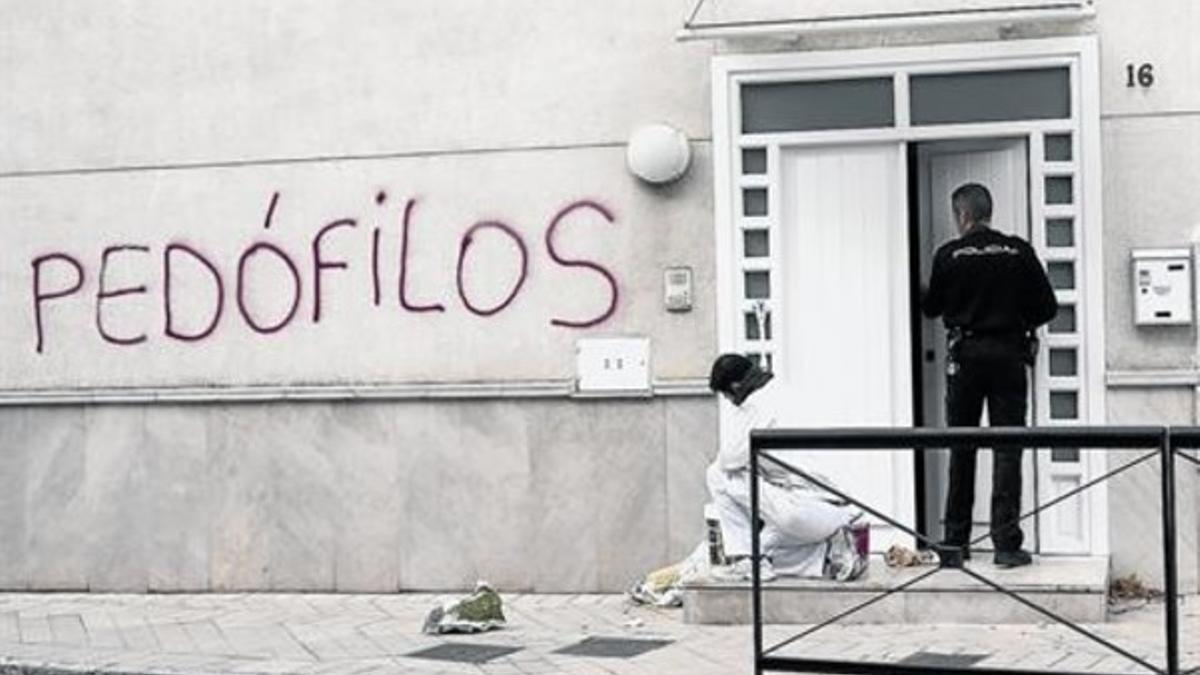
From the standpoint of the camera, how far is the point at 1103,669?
8391mm

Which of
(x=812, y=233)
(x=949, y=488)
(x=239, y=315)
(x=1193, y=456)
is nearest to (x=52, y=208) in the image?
(x=239, y=315)

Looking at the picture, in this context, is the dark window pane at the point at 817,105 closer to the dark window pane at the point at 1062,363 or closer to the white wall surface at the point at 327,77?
the white wall surface at the point at 327,77

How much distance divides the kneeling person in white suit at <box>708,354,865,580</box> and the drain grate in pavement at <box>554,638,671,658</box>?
735mm

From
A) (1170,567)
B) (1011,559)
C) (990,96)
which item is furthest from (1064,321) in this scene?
(1170,567)

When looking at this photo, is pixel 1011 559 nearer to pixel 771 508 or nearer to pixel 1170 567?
pixel 771 508

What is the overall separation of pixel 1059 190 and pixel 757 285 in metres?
1.78

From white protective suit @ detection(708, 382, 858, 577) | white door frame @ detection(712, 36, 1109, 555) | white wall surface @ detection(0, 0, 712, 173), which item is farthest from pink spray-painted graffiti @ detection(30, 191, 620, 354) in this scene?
white protective suit @ detection(708, 382, 858, 577)

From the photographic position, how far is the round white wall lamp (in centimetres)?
1121

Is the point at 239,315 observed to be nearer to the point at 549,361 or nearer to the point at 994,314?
the point at 549,361

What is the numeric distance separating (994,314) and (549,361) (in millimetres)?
2691

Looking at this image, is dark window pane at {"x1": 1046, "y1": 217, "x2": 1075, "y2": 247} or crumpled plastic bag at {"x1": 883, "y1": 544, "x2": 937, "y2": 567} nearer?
crumpled plastic bag at {"x1": 883, "y1": 544, "x2": 937, "y2": 567}

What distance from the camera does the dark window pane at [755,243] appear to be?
11.3 m

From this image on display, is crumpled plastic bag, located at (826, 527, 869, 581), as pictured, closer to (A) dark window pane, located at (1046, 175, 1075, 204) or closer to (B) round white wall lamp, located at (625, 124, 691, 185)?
(A) dark window pane, located at (1046, 175, 1075, 204)

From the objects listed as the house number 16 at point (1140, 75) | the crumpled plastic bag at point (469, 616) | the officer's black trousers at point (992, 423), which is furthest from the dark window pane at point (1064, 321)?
the crumpled plastic bag at point (469, 616)
